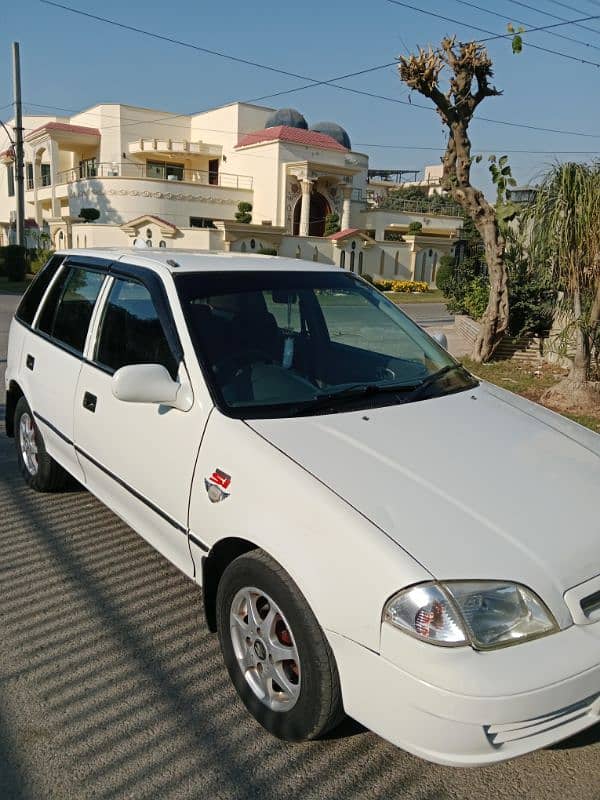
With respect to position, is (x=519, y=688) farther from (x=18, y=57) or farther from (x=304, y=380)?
(x=18, y=57)

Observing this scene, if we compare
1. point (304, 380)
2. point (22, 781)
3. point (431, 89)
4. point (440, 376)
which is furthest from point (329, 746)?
point (431, 89)

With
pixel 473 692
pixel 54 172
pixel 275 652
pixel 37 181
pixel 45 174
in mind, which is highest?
pixel 45 174

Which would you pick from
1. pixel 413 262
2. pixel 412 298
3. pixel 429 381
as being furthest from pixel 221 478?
pixel 413 262

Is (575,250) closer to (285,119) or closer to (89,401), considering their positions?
(89,401)

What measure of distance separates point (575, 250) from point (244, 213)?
37.2 m

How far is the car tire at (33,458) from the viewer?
458cm

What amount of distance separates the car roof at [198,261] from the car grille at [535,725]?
2.44 metres

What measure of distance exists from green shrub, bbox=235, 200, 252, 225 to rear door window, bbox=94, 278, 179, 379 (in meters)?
39.9

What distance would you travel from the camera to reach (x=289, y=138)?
43219 millimetres

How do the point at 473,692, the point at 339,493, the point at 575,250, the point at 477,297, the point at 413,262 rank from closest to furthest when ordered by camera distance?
the point at 473,692
the point at 339,493
the point at 575,250
the point at 477,297
the point at 413,262

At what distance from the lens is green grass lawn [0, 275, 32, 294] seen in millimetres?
26584

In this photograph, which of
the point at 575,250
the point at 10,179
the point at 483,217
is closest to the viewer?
the point at 575,250

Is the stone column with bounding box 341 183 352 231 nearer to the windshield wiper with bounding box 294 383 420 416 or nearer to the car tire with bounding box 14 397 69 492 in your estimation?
the car tire with bounding box 14 397 69 492

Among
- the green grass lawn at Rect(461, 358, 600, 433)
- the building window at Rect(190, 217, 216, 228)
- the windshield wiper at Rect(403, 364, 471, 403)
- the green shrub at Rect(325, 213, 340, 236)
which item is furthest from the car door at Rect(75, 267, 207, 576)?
the green shrub at Rect(325, 213, 340, 236)
